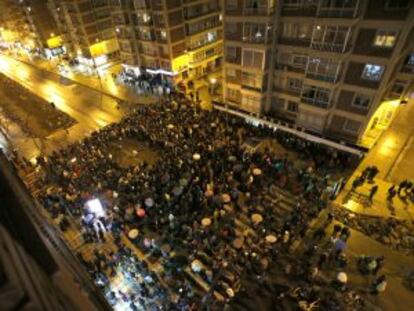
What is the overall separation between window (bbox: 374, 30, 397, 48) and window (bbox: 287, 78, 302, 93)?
25.4 ft

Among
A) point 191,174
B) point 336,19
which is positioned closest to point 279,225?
point 191,174

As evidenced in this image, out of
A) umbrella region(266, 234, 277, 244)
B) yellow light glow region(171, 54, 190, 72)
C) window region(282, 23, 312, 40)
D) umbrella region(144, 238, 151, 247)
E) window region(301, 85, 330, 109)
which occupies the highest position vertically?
window region(282, 23, 312, 40)

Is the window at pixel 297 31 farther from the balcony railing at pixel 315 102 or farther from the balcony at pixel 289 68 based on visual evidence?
the balcony railing at pixel 315 102

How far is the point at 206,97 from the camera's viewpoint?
40.8 m

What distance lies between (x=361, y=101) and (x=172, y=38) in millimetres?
27040

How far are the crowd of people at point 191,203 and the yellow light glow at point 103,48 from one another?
28.5 metres

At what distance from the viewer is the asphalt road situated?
34.3m

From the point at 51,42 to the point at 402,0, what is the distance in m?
66.3

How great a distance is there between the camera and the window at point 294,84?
1116 inches

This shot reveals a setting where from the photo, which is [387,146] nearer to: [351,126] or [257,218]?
[351,126]

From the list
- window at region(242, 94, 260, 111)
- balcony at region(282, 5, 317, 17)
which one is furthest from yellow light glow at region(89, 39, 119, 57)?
balcony at region(282, 5, 317, 17)

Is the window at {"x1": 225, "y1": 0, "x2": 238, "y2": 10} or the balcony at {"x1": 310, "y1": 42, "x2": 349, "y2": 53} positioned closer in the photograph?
the balcony at {"x1": 310, "y1": 42, "x2": 349, "y2": 53}

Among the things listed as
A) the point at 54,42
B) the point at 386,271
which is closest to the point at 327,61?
the point at 386,271

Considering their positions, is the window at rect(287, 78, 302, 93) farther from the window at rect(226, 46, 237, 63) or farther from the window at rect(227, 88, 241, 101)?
the window at rect(226, 46, 237, 63)
